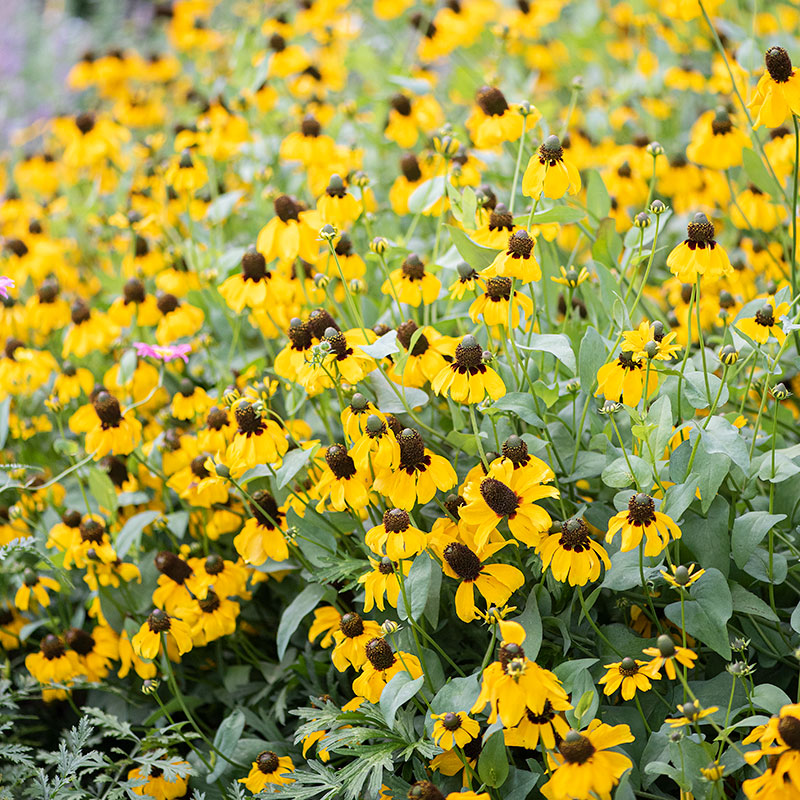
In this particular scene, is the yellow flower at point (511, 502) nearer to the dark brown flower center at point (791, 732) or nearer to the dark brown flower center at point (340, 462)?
the dark brown flower center at point (340, 462)

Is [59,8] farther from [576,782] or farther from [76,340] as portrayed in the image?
[576,782]

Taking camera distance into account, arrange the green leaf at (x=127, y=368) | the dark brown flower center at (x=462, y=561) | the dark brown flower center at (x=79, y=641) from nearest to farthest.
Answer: the dark brown flower center at (x=462, y=561), the dark brown flower center at (x=79, y=641), the green leaf at (x=127, y=368)

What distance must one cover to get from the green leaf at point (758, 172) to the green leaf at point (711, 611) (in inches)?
31.7

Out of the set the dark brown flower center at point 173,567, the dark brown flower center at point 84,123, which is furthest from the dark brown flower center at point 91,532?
the dark brown flower center at point 84,123

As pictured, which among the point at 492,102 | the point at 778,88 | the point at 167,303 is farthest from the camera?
the point at 167,303

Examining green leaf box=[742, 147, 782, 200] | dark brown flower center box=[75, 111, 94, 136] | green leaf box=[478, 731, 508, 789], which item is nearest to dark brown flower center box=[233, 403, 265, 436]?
green leaf box=[478, 731, 508, 789]

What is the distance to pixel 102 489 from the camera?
162 cm

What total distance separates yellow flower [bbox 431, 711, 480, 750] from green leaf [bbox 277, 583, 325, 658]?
36 centimetres

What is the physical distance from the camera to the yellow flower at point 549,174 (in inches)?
49.4

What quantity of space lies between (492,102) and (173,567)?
3.22 ft

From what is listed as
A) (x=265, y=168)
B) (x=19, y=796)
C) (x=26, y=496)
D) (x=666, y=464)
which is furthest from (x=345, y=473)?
(x=265, y=168)

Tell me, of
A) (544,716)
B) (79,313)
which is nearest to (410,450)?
(544,716)

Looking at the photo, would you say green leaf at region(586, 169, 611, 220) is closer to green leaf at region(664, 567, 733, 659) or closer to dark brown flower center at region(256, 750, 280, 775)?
green leaf at region(664, 567, 733, 659)

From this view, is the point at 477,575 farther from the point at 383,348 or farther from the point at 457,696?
the point at 383,348
